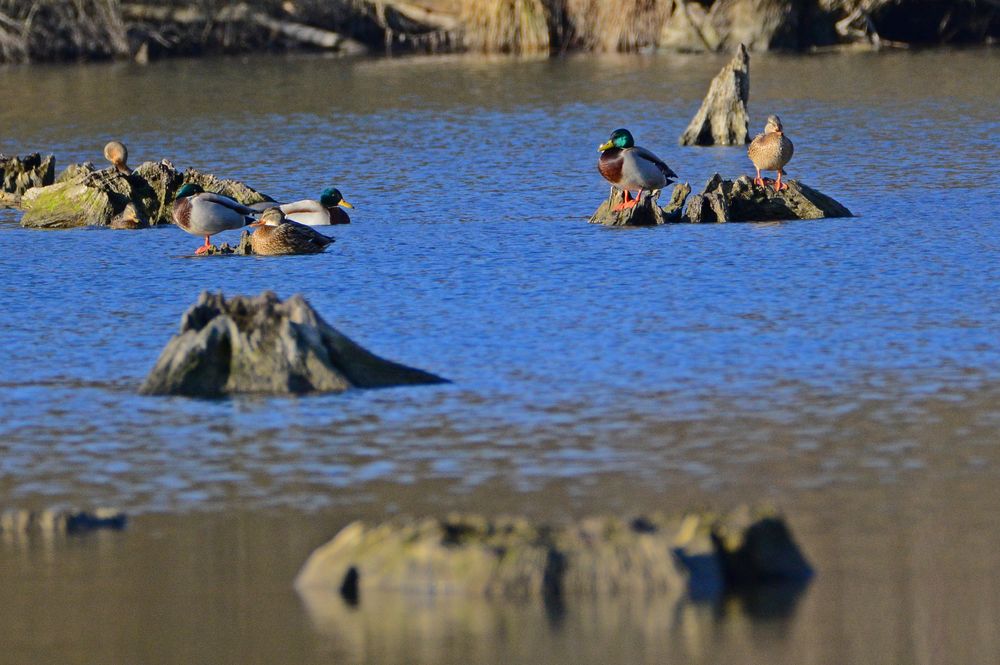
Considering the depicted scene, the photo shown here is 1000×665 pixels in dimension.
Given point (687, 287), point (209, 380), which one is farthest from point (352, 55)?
point (209, 380)

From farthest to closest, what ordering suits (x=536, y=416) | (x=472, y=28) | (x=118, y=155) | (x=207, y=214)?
(x=472, y=28) < (x=118, y=155) < (x=207, y=214) < (x=536, y=416)

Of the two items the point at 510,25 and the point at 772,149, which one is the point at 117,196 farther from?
the point at 510,25

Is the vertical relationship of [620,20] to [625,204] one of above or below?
above

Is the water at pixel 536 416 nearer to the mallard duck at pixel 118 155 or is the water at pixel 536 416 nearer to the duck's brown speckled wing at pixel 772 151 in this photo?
the duck's brown speckled wing at pixel 772 151

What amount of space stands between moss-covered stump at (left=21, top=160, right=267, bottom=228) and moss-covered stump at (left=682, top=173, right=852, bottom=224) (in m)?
4.16

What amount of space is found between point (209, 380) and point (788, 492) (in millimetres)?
3127

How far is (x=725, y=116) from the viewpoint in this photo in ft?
68.3

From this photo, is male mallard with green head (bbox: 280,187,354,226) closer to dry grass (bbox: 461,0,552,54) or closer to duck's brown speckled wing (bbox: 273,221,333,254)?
duck's brown speckled wing (bbox: 273,221,333,254)

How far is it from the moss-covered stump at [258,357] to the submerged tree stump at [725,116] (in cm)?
1288

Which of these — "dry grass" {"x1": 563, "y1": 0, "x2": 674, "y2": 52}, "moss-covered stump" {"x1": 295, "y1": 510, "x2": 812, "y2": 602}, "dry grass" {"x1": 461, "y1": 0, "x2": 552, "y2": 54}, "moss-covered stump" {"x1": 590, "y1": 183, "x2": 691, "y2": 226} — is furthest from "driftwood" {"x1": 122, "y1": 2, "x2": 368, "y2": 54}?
"moss-covered stump" {"x1": 295, "y1": 510, "x2": 812, "y2": 602}

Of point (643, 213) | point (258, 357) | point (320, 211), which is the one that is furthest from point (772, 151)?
point (258, 357)

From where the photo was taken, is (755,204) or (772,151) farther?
(772,151)

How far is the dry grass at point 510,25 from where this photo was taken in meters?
36.8

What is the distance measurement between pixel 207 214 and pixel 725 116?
8.62m
